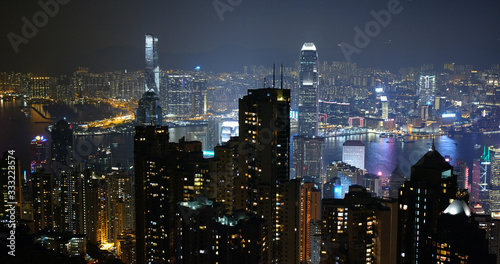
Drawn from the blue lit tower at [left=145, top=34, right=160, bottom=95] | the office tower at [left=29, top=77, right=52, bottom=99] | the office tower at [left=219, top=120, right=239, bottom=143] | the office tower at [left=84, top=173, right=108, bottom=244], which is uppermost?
the blue lit tower at [left=145, top=34, right=160, bottom=95]

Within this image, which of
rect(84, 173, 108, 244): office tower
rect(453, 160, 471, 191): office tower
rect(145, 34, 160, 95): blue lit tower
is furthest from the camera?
rect(145, 34, 160, 95): blue lit tower

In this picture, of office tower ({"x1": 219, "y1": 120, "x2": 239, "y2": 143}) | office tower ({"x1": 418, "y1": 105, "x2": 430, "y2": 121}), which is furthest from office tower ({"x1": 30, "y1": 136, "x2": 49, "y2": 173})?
office tower ({"x1": 418, "y1": 105, "x2": 430, "y2": 121})

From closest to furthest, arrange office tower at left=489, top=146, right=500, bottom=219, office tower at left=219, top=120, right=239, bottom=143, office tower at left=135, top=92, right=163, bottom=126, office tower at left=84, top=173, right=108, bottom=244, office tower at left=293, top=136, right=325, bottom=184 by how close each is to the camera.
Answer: office tower at left=489, top=146, right=500, bottom=219 → office tower at left=84, top=173, right=108, bottom=244 → office tower at left=219, top=120, right=239, bottom=143 → office tower at left=293, top=136, right=325, bottom=184 → office tower at left=135, top=92, right=163, bottom=126

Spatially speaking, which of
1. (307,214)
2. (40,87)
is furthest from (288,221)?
(40,87)

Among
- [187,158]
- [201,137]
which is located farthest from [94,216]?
[201,137]

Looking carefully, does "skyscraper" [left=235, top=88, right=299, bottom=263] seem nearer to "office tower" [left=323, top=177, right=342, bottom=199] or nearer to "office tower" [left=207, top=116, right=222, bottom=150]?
"office tower" [left=323, top=177, right=342, bottom=199]

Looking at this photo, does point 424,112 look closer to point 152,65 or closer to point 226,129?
point 226,129

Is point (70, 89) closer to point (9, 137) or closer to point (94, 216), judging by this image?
point (9, 137)

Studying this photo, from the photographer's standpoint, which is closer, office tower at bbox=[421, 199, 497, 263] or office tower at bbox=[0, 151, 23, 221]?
office tower at bbox=[421, 199, 497, 263]
